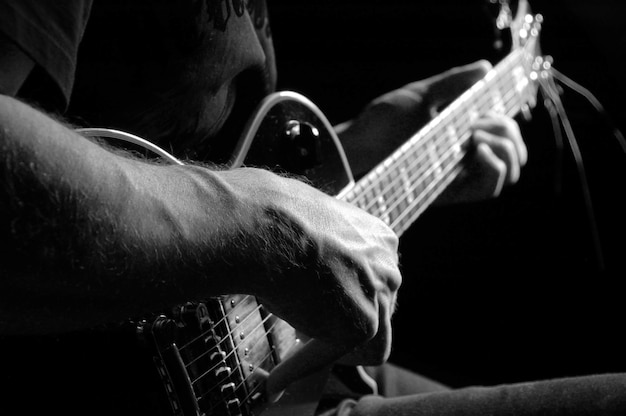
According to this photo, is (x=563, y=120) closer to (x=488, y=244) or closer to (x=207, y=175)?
(x=488, y=244)

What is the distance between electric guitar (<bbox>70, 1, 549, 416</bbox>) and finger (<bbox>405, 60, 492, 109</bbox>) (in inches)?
0.9

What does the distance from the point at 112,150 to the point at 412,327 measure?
107 cm

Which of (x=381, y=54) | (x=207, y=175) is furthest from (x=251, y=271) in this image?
(x=381, y=54)

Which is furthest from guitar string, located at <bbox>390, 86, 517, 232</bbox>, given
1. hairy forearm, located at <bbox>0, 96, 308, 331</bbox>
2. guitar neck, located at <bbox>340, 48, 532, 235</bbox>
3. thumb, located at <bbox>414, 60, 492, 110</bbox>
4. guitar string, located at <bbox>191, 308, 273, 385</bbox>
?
hairy forearm, located at <bbox>0, 96, 308, 331</bbox>

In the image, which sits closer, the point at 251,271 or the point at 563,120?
the point at 251,271

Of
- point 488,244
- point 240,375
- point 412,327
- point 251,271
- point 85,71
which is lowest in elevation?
point 412,327

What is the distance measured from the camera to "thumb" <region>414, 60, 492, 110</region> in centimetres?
124

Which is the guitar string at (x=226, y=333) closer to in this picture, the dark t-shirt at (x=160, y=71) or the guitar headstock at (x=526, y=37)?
the dark t-shirt at (x=160, y=71)

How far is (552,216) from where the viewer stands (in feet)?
4.87

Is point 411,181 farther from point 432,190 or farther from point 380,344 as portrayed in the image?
point 380,344

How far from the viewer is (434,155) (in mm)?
1048

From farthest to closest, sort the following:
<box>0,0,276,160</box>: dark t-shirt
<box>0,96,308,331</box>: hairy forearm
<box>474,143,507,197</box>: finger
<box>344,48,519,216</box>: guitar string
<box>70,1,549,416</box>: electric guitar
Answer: <box>474,143,507,197</box>: finger → <box>344,48,519,216</box>: guitar string → <box>0,0,276,160</box>: dark t-shirt → <box>70,1,549,416</box>: electric guitar → <box>0,96,308,331</box>: hairy forearm

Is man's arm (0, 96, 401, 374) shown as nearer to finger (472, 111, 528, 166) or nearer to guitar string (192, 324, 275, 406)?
guitar string (192, 324, 275, 406)

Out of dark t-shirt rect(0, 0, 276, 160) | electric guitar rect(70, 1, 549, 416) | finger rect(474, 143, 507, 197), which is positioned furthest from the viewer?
finger rect(474, 143, 507, 197)
